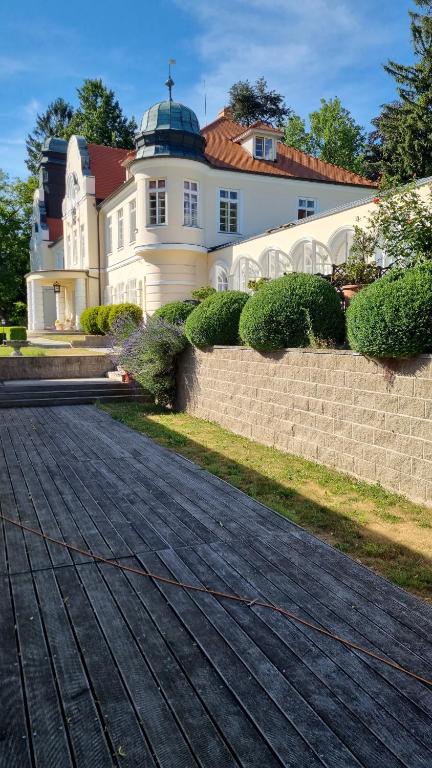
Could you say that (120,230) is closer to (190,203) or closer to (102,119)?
(190,203)

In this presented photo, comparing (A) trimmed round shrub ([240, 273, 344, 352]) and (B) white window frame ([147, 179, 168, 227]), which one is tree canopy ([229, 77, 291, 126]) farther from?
(A) trimmed round shrub ([240, 273, 344, 352])

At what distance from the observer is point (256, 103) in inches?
1698

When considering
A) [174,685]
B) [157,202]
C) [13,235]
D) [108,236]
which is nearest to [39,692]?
[174,685]

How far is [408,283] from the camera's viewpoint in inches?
207

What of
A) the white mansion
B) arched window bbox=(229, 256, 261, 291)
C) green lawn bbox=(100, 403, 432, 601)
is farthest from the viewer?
the white mansion

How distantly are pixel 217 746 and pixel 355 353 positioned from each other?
476 cm

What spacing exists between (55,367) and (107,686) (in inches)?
487

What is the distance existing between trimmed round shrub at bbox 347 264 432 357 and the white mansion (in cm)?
930

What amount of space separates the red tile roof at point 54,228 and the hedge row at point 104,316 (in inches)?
684

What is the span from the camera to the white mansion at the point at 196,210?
61.4 ft

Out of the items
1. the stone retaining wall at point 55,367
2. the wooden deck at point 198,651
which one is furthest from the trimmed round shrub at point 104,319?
the wooden deck at point 198,651

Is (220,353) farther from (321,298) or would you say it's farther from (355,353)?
(355,353)

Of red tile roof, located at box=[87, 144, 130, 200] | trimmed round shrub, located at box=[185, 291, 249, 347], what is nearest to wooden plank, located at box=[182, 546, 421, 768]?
trimmed round shrub, located at box=[185, 291, 249, 347]

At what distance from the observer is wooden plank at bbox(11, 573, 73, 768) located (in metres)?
1.97
